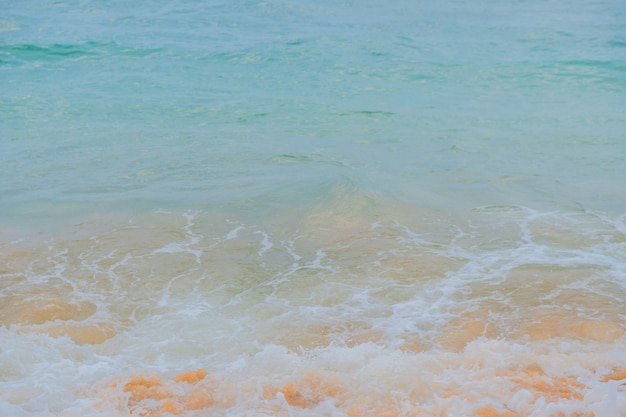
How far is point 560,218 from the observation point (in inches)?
265

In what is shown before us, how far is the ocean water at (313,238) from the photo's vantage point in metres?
3.88

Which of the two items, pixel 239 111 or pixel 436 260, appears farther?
pixel 239 111

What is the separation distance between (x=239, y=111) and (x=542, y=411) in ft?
28.0

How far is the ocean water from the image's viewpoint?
3881 millimetres

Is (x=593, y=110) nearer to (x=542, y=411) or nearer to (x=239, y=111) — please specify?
(x=239, y=111)

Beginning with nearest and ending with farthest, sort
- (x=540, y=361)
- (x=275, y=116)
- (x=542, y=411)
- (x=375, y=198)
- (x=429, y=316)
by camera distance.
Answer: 1. (x=542, y=411)
2. (x=540, y=361)
3. (x=429, y=316)
4. (x=375, y=198)
5. (x=275, y=116)

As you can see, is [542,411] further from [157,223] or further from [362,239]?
[157,223]

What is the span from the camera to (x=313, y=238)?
641 centimetres

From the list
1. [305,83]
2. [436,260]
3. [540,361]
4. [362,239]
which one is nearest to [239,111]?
[305,83]

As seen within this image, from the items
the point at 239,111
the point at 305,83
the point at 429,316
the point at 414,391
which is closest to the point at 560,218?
the point at 429,316

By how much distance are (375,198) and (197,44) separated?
1067 cm

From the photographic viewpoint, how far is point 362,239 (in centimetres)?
634

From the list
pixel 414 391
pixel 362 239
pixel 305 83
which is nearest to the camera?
pixel 414 391

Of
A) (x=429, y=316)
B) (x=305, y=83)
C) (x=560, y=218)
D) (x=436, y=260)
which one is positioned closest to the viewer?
(x=429, y=316)
